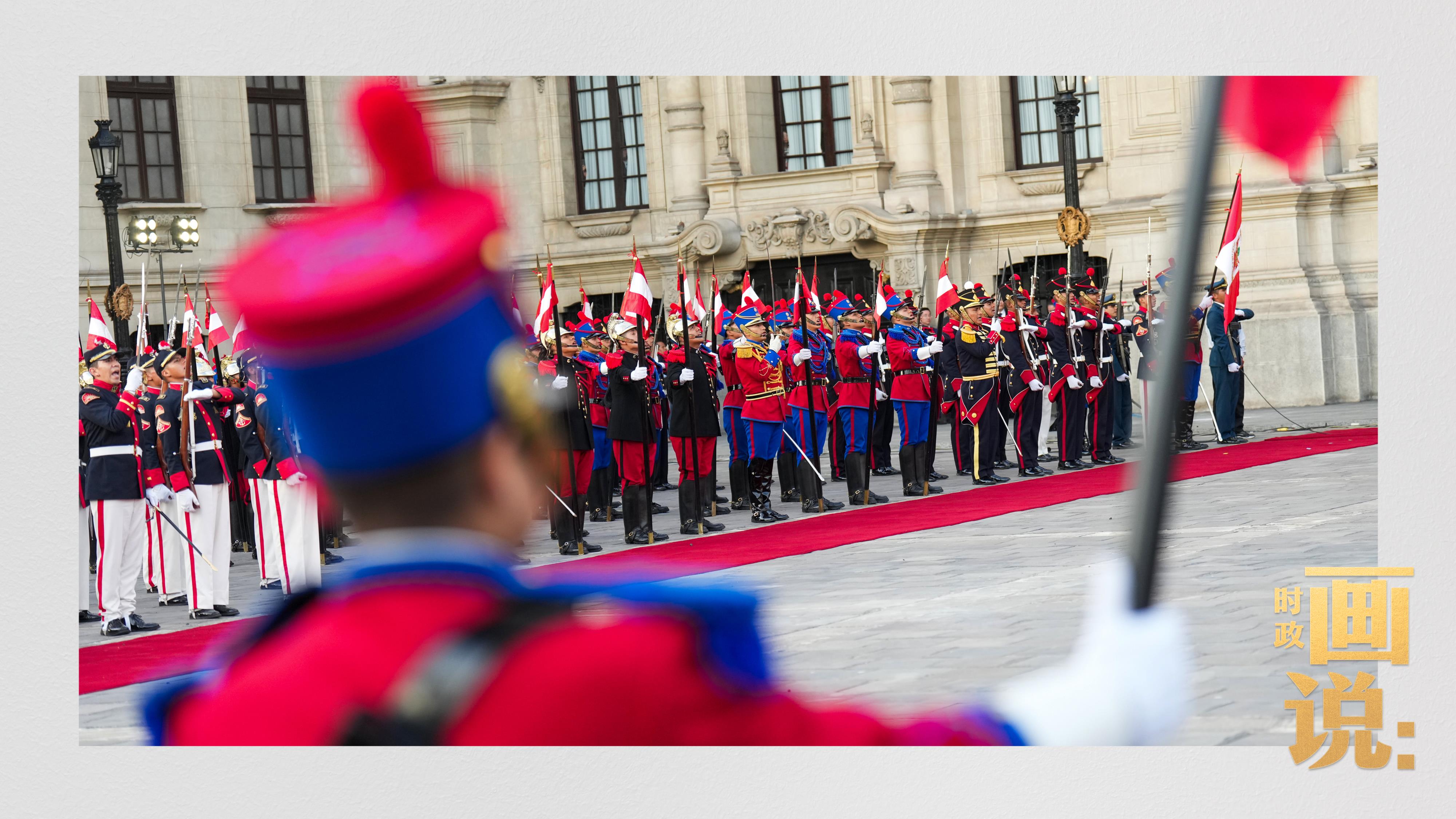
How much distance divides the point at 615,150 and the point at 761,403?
987 cm

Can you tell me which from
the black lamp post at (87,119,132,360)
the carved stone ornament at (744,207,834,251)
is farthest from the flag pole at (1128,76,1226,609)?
the carved stone ornament at (744,207,834,251)

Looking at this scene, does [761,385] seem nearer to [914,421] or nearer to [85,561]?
[914,421]

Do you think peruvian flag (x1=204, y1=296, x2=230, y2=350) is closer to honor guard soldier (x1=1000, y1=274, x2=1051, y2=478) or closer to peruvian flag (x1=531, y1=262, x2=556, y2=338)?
peruvian flag (x1=531, y1=262, x2=556, y2=338)

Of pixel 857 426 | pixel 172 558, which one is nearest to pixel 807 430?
pixel 857 426

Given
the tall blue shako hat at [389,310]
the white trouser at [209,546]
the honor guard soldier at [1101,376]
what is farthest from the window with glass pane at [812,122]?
the tall blue shako hat at [389,310]

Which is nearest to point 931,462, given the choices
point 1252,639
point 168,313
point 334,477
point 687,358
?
point 687,358

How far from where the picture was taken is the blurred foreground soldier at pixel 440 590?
3.95 ft

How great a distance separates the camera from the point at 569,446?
33.7 feet

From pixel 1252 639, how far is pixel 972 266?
1354 cm

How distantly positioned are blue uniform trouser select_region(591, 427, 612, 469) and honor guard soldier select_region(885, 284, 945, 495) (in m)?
2.28

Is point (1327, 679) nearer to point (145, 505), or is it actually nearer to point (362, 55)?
point (362, 55)

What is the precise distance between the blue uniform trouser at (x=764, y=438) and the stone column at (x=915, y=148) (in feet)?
25.9

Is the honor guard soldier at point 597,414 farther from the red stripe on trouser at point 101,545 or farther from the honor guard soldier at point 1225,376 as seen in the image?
the honor guard soldier at point 1225,376

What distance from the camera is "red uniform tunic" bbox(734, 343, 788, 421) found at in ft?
38.9
